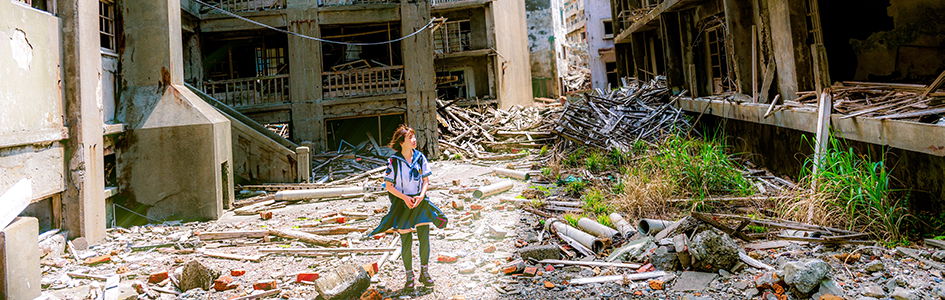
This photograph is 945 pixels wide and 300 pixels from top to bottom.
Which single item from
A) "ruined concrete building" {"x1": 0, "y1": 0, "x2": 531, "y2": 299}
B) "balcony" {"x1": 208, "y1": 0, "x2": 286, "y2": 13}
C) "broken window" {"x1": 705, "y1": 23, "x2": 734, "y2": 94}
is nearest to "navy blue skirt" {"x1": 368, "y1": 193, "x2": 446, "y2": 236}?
"ruined concrete building" {"x1": 0, "y1": 0, "x2": 531, "y2": 299}

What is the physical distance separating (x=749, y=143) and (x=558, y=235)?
22.7 ft

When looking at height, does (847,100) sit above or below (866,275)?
above

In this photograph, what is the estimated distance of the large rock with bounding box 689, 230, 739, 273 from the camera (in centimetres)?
536

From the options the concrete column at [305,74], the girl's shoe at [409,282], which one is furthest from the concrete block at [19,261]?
the concrete column at [305,74]

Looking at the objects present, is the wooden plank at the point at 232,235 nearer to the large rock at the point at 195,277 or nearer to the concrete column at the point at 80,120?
the concrete column at the point at 80,120

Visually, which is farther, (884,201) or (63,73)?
(63,73)

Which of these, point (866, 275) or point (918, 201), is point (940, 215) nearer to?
point (918, 201)

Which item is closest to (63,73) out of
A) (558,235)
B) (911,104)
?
(558,235)

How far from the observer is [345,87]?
18156mm

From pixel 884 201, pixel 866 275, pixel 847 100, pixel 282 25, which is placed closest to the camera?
pixel 866 275

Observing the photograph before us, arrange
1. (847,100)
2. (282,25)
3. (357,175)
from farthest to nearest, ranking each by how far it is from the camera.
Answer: (282,25), (357,175), (847,100)

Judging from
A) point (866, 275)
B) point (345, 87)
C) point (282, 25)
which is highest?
point (282, 25)

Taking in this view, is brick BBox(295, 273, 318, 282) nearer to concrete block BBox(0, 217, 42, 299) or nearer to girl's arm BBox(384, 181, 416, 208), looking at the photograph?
girl's arm BBox(384, 181, 416, 208)

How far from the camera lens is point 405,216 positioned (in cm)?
530
